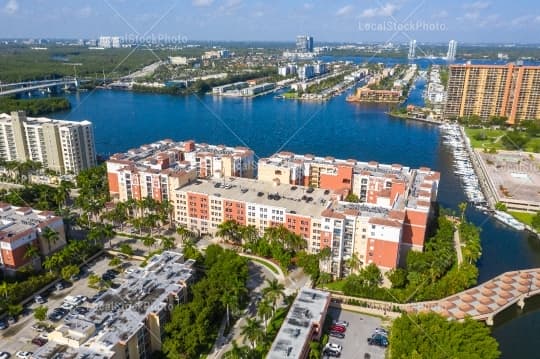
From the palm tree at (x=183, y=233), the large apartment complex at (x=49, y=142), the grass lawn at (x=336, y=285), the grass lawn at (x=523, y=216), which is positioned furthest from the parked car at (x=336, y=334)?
the large apartment complex at (x=49, y=142)

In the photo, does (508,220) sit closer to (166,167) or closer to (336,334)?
(336,334)

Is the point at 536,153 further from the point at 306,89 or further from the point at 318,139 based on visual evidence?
the point at 306,89

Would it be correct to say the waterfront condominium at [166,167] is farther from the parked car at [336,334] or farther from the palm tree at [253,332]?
the parked car at [336,334]

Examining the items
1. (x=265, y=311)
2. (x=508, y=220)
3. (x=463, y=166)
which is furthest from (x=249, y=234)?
(x=463, y=166)

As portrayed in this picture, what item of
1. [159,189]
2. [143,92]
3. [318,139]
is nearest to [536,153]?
[318,139]

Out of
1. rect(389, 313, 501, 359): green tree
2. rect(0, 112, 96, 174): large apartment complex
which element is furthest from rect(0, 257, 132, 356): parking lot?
rect(0, 112, 96, 174): large apartment complex

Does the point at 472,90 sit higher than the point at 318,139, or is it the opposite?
the point at 472,90
